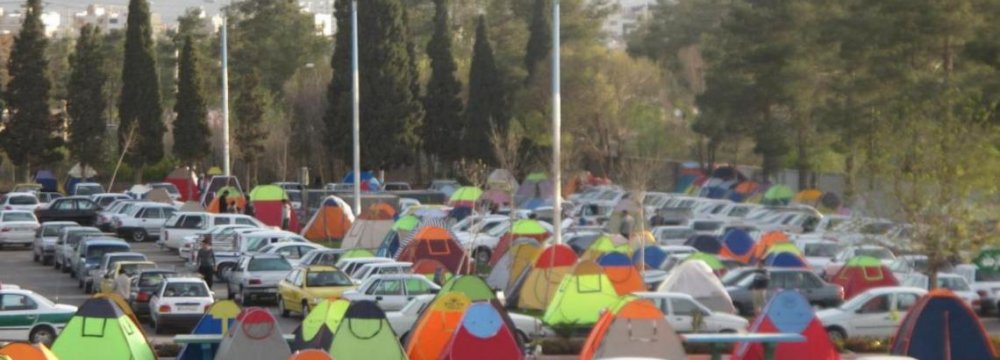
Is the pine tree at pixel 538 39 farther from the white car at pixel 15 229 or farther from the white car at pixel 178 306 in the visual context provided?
the white car at pixel 178 306

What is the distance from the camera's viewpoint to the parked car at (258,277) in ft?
121

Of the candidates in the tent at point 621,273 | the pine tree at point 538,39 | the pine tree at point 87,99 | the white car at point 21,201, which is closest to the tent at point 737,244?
the tent at point 621,273

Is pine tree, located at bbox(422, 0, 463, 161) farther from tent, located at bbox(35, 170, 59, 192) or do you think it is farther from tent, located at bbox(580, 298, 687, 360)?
tent, located at bbox(580, 298, 687, 360)

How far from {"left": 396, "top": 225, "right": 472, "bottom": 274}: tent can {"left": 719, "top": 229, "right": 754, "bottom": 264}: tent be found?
6.98 meters

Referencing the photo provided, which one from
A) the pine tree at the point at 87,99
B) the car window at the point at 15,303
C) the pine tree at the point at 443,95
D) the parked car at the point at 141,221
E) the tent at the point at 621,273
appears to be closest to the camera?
the car window at the point at 15,303

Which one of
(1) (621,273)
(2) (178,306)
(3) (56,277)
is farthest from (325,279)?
(3) (56,277)

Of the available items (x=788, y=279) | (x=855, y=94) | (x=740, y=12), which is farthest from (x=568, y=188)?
(x=788, y=279)

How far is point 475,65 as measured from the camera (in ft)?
241

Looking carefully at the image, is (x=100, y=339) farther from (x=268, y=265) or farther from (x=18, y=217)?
(x=18, y=217)

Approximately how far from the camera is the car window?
96.7 ft

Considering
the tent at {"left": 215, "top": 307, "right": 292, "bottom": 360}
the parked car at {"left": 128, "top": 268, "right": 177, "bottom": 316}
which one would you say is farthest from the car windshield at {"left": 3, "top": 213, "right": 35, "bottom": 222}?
the tent at {"left": 215, "top": 307, "right": 292, "bottom": 360}

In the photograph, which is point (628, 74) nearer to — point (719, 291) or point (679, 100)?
point (679, 100)

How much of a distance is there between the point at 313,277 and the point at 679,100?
4923cm

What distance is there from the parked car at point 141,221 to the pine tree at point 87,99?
18.9 m
